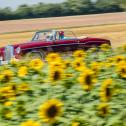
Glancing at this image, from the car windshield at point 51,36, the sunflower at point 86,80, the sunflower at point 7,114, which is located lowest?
the sunflower at point 7,114

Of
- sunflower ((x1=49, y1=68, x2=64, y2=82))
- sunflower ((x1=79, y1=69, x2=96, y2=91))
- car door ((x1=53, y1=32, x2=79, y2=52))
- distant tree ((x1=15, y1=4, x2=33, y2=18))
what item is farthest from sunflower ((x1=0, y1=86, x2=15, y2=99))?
distant tree ((x1=15, y1=4, x2=33, y2=18))

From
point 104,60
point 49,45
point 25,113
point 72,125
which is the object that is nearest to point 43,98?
point 25,113

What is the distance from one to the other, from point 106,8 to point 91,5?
10.3 ft

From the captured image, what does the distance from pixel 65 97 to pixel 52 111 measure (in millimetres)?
729

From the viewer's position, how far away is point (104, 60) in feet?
16.4

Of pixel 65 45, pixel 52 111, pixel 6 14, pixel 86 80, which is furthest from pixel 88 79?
pixel 6 14

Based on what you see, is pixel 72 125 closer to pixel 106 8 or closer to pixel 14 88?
pixel 14 88

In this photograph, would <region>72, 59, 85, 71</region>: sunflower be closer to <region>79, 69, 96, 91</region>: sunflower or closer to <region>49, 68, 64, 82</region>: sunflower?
<region>49, 68, 64, 82</region>: sunflower

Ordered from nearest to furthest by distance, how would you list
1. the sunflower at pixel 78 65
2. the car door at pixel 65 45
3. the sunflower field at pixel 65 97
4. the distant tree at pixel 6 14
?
the sunflower field at pixel 65 97 < the sunflower at pixel 78 65 < the car door at pixel 65 45 < the distant tree at pixel 6 14

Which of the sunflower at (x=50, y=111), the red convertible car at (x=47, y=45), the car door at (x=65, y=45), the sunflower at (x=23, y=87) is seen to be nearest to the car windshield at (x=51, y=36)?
the red convertible car at (x=47, y=45)

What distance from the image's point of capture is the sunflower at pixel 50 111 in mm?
2801

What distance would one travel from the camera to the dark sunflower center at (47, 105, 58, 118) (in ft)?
9.22

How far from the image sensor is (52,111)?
2820 millimetres

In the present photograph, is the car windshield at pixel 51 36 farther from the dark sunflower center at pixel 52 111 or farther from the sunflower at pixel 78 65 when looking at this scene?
the dark sunflower center at pixel 52 111
